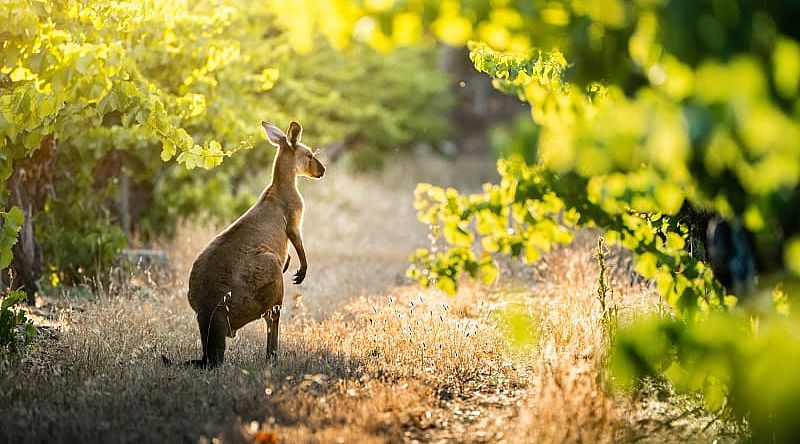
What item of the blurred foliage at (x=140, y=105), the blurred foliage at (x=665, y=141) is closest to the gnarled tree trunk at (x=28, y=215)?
the blurred foliage at (x=140, y=105)

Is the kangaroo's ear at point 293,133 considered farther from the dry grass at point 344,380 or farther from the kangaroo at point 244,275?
the dry grass at point 344,380

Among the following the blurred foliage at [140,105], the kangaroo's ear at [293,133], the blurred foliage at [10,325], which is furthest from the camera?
the kangaroo's ear at [293,133]

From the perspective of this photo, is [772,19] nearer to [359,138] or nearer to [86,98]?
[86,98]

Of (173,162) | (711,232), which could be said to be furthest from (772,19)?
(173,162)

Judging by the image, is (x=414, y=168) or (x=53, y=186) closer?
(x=53, y=186)

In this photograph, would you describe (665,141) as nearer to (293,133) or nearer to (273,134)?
(293,133)

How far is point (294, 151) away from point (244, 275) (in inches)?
66.6

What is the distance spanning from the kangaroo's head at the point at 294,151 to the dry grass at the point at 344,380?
1570mm

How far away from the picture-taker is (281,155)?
28.0 feet

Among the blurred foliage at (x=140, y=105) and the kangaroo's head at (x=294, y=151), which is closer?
the blurred foliage at (x=140, y=105)

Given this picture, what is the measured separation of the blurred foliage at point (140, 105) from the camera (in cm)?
698

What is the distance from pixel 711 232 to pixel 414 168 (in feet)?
87.7

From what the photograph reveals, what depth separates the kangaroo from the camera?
23.5ft

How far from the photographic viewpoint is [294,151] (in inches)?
338
